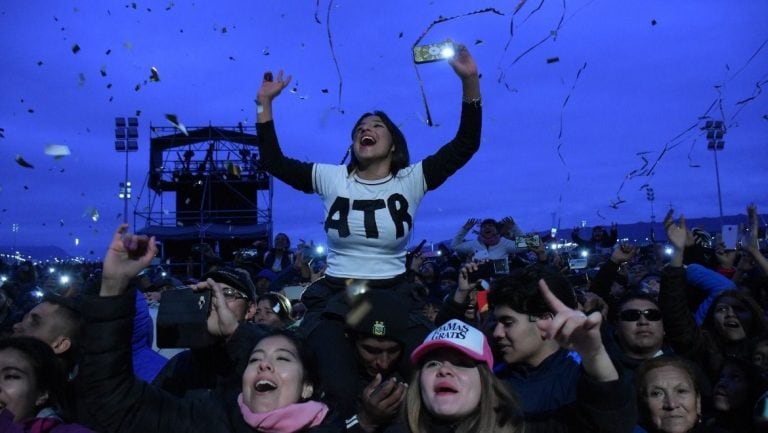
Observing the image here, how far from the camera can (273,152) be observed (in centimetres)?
379

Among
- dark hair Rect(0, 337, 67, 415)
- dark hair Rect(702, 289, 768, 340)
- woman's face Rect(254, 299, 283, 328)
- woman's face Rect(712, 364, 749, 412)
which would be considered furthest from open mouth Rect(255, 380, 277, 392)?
dark hair Rect(702, 289, 768, 340)

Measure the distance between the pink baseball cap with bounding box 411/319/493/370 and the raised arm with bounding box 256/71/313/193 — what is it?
4.19 ft

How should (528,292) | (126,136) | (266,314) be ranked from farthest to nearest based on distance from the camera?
(126,136)
(266,314)
(528,292)

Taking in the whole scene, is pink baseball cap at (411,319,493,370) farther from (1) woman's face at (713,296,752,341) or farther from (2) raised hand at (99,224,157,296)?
(1) woman's face at (713,296,752,341)

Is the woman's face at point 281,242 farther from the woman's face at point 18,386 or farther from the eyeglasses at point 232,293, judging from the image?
the woman's face at point 18,386

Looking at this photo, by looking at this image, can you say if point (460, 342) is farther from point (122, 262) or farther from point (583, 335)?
point (122, 262)

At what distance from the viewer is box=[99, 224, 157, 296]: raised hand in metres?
2.60

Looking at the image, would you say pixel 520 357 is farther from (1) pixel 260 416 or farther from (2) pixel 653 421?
(1) pixel 260 416

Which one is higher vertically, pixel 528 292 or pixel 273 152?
pixel 273 152

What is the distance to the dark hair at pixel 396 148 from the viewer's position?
3711mm

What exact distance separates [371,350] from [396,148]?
3.76 feet

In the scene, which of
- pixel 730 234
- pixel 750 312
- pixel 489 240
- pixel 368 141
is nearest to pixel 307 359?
pixel 368 141

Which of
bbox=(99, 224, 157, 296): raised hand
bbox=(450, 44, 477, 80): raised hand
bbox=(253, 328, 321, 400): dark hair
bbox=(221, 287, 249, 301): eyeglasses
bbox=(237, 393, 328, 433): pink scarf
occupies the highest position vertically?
bbox=(450, 44, 477, 80): raised hand

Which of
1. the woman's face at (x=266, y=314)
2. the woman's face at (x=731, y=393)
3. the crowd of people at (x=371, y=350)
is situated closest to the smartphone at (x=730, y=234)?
the crowd of people at (x=371, y=350)
